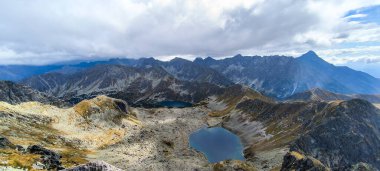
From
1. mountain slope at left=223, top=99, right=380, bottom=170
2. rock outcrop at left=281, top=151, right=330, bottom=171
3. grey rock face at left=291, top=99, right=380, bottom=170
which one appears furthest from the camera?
mountain slope at left=223, top=99, right=380, bottom=170

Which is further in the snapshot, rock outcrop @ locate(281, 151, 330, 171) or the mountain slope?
the mountain slope

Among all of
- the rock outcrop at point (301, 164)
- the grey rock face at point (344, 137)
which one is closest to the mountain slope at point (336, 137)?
the grey rock face at point (344, 137)

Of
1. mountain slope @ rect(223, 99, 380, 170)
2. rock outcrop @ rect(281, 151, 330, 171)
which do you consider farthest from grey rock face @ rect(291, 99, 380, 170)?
rock outcrop @ rect(281, 151, 330, 171)

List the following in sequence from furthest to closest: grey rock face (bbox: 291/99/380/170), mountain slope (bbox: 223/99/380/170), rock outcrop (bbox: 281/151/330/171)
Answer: mountain slope (bbox: 223/99/380/170) < grey rock face (bbox: 291/99/380/170) < rock outcrop (bbox: 281/151/330/171)

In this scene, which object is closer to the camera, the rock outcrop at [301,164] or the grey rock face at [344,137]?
the rock outcrop at [301,164]

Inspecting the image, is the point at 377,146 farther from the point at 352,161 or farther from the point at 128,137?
the point at 128,137

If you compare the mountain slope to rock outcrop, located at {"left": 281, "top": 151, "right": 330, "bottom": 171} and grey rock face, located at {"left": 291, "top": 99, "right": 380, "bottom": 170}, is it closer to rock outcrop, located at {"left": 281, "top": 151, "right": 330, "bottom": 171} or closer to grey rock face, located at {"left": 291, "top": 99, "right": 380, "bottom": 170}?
grey rock face, located at {"left": 291, "top": 99, "right": 380, "bottom": 170}

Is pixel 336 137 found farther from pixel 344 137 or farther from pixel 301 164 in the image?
pixel 301 164

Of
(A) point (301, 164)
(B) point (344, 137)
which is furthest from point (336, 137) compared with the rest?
(A) point (301, 164)

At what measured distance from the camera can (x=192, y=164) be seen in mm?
147000

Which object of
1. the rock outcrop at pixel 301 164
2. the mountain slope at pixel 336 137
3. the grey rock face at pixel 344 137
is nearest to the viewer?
the rock outcrop at pixel 301 164

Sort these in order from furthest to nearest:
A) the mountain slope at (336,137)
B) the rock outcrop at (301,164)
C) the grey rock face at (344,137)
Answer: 1. the mountain slope at (336,137)
2. the grey rock face at (344,137)
3. the rock outcrop at (301,164)

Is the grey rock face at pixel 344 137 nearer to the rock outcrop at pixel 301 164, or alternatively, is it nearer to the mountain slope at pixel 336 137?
the mountain slope at pixel 336 137

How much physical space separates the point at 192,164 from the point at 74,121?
266 feet
